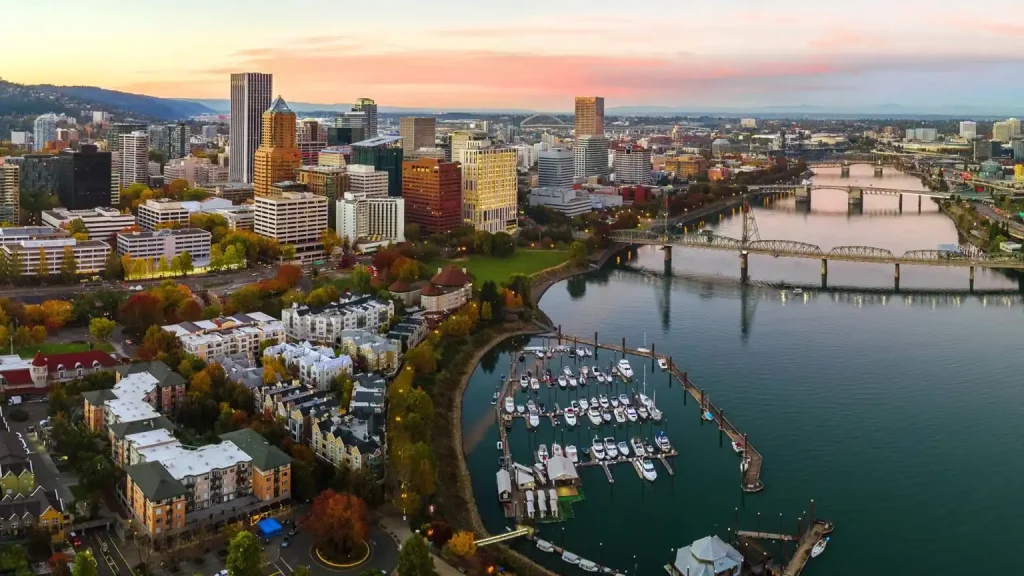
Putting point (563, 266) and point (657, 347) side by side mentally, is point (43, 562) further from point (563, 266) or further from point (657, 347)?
point (563, 266)

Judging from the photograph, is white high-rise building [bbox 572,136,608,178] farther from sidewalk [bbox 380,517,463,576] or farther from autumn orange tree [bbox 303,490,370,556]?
autumn orange tree [bbox 303,490,370,556]

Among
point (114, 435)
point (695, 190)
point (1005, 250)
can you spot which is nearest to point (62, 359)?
point (114, 435)

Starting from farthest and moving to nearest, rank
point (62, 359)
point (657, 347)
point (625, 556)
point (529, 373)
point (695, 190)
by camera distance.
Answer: point (695, 190)
point (657, 347)
point (529, 373)
point (62, 359)
point (625, 556)

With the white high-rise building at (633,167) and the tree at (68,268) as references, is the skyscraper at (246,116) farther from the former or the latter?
the tree at (68,268)

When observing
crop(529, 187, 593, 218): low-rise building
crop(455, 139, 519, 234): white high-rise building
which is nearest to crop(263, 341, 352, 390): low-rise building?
crop(455, 139, 519, 234): white high-rise building

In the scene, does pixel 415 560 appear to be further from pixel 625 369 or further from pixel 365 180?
pixel 365 180

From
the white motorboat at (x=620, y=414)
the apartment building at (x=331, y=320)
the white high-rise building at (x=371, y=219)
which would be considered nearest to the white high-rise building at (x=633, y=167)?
the white high-rise building at (x=371, y=219)
